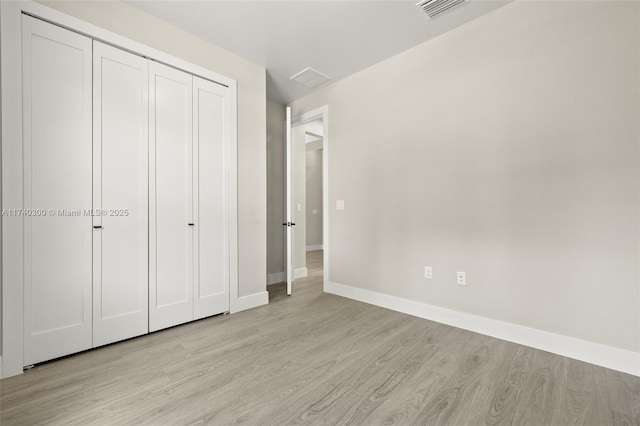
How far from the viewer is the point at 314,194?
27.6ft

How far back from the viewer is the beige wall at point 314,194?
8158 mm

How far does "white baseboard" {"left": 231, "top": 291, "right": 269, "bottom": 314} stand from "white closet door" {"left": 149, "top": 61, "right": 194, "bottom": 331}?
47 cm

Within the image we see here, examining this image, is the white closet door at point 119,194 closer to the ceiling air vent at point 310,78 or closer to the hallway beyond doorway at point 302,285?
the hallway beyond doorway at point 302,285

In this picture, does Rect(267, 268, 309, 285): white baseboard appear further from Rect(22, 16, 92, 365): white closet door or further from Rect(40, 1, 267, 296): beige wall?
Rect(22, 16, 92, 365): white closet door

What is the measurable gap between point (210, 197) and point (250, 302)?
1234mm

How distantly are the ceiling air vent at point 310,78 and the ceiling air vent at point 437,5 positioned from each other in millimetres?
1384

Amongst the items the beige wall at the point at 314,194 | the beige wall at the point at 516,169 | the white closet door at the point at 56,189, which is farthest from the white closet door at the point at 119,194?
the beige wall at the point at 314,194

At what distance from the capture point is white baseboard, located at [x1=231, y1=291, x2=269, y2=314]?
3039 mm

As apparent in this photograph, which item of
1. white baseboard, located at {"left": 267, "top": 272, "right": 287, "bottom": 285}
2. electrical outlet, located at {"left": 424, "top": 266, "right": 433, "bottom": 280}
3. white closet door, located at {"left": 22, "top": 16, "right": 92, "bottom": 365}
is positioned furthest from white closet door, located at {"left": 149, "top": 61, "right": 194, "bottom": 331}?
electrical outlet, located at {"left": 424, "top": 266, "right": 433, "bottom": 280}

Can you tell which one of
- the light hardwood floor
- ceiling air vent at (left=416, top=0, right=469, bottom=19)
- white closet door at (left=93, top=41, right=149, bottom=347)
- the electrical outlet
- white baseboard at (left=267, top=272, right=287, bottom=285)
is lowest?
the light hardwood floor

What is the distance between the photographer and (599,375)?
1846mm

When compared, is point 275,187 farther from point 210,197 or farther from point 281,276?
point 210,197

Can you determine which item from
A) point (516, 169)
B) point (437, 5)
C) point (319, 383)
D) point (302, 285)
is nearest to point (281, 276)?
point (302, 285)

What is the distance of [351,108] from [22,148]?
3.03 meters
